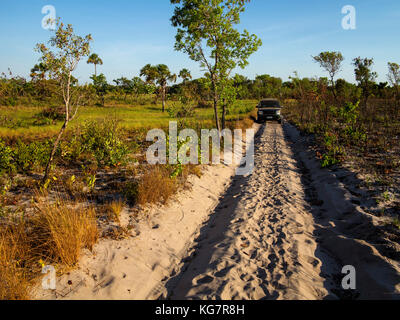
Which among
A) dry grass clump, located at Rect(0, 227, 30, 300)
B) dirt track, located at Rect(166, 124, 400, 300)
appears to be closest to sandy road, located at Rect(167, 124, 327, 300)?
dirt track, located at Rect(166, 124, 400, 300)

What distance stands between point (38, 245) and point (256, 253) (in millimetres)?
3443

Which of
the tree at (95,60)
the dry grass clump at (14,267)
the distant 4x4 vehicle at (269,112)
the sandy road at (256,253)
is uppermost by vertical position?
the tree at (95,60)

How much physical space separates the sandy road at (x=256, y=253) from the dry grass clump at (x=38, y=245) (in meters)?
1.53

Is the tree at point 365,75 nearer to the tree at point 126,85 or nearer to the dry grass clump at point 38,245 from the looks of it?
the dry grass clump at point 38,245

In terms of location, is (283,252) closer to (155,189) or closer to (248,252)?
(248,252)

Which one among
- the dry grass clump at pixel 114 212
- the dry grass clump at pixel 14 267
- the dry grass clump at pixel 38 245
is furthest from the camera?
the dry grass clump at pixel 114 212

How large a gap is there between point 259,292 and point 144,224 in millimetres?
2568

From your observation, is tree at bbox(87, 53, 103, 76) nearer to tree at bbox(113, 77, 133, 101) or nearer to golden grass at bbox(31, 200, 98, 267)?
tree at bbox(113, 77, 133, 101)

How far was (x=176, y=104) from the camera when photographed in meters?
10.6

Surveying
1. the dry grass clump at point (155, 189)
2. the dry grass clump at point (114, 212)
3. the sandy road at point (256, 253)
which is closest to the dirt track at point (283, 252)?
the sandy road at point (256, 253)

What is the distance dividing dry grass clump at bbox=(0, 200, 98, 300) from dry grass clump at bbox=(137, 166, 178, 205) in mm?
1579

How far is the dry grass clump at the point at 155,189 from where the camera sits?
560 centimetres

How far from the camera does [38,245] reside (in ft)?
11.8
